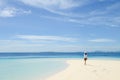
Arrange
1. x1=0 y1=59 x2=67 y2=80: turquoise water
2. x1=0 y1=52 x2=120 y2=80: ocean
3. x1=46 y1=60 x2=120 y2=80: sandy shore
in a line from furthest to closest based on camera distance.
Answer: x1=0 y1=52 x2=120 y2=80: ocean → x1=0 y1=59 x2=67 y2=80: turquoise water → x1=46 y1=60 x2=120 y2=80: sandy shore

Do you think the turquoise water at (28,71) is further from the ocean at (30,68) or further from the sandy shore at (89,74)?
the sandy shore at (89,74)

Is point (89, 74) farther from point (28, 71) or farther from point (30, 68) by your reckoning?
point (30, 68)

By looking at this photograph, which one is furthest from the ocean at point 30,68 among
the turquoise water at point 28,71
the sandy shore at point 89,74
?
the sandy shore at point 89,74

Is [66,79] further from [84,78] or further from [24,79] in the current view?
[24,79]

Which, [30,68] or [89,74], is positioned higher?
[89,74]

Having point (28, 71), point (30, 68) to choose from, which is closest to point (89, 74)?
point (28, 71)

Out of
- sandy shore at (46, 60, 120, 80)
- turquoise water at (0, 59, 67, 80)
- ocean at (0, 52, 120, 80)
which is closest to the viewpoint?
sandy shore at (46, 60, 120, 80)

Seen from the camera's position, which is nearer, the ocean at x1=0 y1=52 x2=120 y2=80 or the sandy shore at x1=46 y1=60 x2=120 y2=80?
the sandy shore at x1=46 y1=60 x2=120 y2=80

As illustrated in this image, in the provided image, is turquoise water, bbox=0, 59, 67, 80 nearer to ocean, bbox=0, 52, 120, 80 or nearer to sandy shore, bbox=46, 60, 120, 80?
ocean, bbox=0, 52, 120, 80

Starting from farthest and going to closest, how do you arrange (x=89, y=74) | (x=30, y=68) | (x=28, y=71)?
(x=30, y=68), (x=28, y=71), (x=89, y=74)

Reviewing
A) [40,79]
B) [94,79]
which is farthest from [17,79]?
[94,79]

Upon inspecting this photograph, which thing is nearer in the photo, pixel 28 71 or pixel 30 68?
pixel 28 71

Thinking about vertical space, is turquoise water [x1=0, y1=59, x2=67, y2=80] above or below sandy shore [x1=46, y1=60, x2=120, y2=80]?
below

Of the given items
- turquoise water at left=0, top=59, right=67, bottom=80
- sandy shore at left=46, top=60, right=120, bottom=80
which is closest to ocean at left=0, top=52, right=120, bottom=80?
turquoise water at left=0, top=59, right=67, bottom=80
